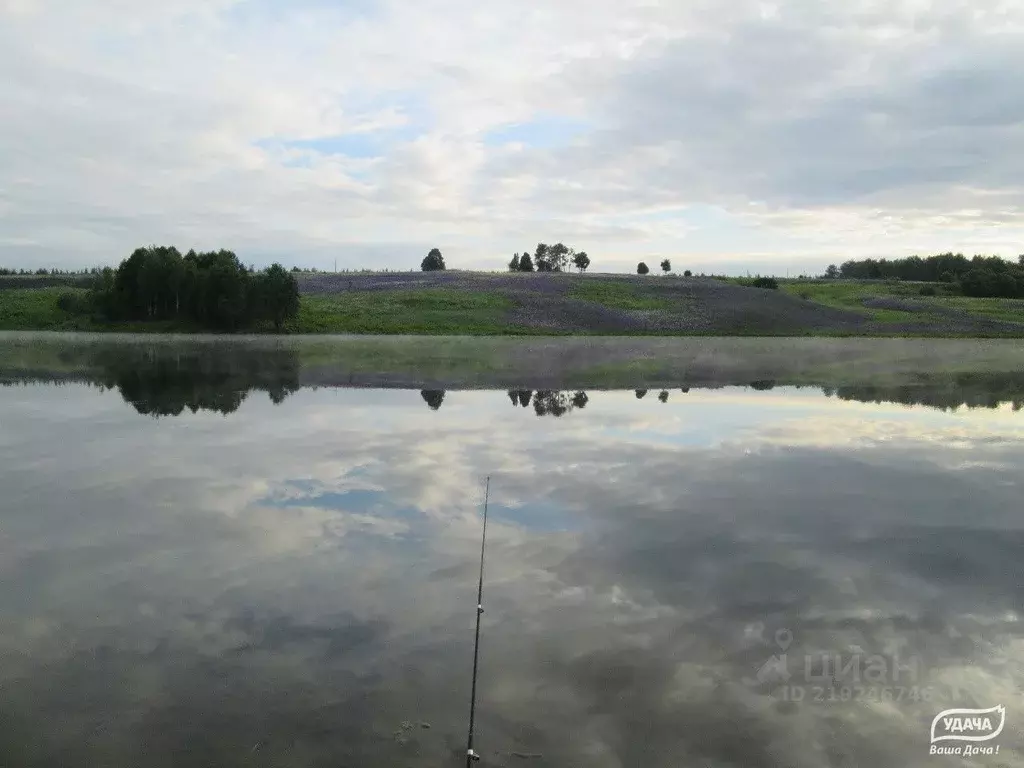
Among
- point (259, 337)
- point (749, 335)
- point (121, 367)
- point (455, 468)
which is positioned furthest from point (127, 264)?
point (455, 468)

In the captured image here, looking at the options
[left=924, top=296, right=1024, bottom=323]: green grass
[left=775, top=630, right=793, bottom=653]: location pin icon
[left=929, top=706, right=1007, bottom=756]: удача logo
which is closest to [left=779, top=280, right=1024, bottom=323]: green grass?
[left=924, top=296, right=1024, bottom=323]: green grass

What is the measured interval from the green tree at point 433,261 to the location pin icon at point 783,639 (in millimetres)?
137393

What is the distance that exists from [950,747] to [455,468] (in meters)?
10.0

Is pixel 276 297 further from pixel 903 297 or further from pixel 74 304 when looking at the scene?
pixel 903 297

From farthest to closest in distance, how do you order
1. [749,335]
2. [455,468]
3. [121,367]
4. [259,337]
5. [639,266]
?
[639,266], [749,335], [259,337], [121,367], [455,468]

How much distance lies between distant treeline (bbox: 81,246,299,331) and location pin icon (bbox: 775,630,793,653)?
66.8 m

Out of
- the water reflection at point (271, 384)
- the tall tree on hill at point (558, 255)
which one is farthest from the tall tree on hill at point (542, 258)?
the water reflection at point (271, 384)

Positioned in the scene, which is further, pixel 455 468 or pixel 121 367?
pixel 121 367

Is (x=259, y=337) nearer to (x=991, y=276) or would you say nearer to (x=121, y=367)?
(x=121, y=367)

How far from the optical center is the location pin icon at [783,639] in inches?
305

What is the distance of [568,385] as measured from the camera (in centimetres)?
3042

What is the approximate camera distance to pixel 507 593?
8.93 metres

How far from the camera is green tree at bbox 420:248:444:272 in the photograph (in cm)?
14312

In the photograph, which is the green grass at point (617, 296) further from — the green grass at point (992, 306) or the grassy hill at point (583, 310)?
the green grass at point (992, 306)
